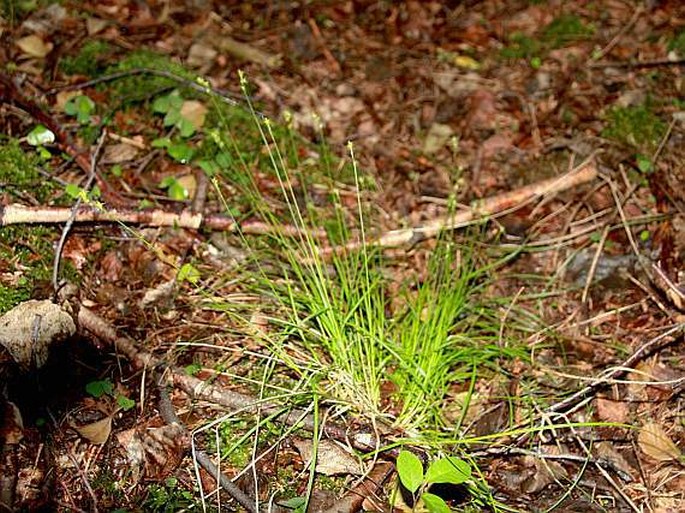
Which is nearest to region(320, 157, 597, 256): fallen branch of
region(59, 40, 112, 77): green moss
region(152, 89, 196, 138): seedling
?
region(152, 89, 196, 138): seedling

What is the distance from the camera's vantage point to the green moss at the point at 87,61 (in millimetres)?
3428

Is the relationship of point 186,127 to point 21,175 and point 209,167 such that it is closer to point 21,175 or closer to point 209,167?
point 209,167

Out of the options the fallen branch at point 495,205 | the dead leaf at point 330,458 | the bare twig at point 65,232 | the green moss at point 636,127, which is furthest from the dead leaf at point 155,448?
the green moss at point 636,127

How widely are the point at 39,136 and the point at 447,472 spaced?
2.24 metres

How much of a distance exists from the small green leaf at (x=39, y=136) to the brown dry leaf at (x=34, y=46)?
2.33 feet

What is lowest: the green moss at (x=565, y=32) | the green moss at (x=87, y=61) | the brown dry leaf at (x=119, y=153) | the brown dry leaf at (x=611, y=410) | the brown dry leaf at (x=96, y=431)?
the brown dry leaf at (x=611, y=410)

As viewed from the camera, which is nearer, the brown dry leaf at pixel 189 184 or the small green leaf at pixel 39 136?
the small green leaf at pixel 39 136

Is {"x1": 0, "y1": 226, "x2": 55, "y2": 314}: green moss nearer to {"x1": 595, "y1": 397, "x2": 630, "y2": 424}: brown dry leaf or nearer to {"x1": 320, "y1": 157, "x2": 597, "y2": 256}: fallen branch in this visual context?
{"x1": 320, "y1": 157, "x2": 597, "y2": 256}: fallen branch

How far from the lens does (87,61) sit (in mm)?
3457

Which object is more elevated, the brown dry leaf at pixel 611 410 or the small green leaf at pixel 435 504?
the small green leaf at pixel 435 504

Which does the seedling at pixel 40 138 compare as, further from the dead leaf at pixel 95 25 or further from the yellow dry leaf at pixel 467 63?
the yellow dry leaf at pixel 467 63

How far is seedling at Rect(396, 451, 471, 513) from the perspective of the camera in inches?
76.1

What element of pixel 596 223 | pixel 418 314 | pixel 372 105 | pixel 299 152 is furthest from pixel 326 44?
pixel 418 314

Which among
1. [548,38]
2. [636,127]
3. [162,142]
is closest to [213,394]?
[162,142]
